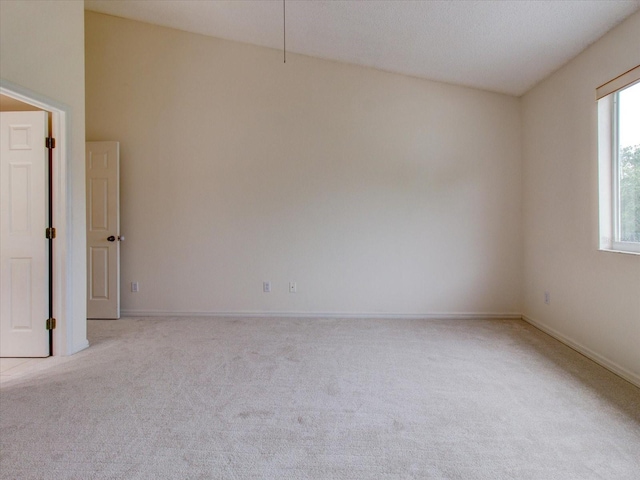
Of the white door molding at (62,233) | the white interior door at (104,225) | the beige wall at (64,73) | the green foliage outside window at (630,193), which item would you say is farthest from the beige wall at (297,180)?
the green foliage outside window at (630,193)

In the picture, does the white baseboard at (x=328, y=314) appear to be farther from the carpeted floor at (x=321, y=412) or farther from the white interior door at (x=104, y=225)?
the carpeted floor at (x=321, y=412)

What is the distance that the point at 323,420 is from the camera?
2018 mm

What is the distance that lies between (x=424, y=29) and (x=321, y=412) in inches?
130

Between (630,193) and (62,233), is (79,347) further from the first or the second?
(630,193)

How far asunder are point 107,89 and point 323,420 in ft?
15.1

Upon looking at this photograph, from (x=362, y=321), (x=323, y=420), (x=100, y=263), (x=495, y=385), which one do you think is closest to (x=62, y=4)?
(x=100, y=263)

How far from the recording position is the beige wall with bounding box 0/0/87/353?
2.57 m

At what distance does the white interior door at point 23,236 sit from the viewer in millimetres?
2990

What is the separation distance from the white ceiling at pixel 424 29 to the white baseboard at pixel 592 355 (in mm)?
2604

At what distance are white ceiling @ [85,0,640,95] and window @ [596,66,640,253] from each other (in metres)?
0.52

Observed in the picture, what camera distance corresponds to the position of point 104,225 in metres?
4.27

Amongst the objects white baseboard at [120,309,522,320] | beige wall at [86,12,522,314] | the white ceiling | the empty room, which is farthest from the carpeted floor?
the white ceiling

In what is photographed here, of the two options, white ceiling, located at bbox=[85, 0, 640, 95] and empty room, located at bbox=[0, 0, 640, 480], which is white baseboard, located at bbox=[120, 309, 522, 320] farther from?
white ceiling, located at bbox=[85, 0, 640, 95]

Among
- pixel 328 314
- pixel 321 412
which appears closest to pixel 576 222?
pixel 328 314
